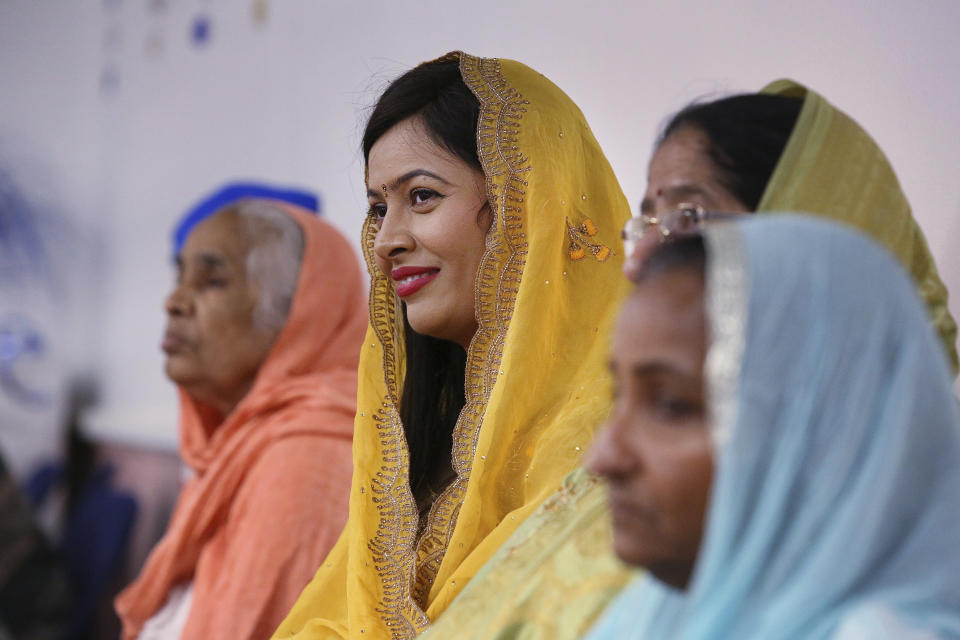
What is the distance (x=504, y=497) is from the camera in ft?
6.10

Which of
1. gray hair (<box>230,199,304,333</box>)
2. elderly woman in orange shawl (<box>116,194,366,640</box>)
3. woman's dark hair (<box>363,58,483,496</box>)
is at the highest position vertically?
woman's dark hair (<box>363,58,483,496</box>)

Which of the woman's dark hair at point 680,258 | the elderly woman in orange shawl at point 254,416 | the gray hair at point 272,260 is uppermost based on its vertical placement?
the woman's dark hair at point 680,258

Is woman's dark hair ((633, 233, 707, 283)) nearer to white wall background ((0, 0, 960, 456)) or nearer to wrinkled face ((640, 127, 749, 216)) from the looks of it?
wrinkled face ((640, 127, 749, 216))

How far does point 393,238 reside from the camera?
2092 millimetres

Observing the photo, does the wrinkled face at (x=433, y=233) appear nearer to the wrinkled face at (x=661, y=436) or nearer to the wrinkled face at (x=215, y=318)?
the wrinkled face at (x=661, y=436)

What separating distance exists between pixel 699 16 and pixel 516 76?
724 millimetres

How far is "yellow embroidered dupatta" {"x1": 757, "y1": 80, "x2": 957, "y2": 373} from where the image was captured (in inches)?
56.5

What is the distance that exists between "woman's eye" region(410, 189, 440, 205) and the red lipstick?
131 mm

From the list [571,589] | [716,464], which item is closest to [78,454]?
[571,589]

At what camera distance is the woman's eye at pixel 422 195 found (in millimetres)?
2096

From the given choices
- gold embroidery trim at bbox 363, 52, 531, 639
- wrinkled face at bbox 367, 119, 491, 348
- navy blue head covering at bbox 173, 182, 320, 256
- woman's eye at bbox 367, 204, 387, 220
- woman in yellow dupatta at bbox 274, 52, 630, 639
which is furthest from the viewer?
navy blue head covering at bbox 173, 182, 320, 256

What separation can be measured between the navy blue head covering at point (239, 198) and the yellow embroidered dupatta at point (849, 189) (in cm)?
254

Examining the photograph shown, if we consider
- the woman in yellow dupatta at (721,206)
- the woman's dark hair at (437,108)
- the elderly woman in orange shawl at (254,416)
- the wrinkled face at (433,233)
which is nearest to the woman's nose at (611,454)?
the woman in yellow dupatta at (721,206)

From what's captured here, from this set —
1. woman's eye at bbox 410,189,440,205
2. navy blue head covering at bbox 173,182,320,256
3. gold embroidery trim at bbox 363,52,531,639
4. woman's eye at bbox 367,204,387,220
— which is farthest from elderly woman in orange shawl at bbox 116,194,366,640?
woman's eye at bbox 410,189,440,205
